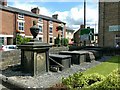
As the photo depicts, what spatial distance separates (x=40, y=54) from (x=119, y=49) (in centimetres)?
1177

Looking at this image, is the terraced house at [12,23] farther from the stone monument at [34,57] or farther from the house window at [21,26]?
the stone monument at [34,57]

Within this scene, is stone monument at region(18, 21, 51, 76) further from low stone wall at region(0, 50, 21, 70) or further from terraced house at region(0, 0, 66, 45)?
terraced house at region(0, 0, 66, 45)

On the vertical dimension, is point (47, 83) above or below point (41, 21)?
below

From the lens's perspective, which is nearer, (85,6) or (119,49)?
(119,49)

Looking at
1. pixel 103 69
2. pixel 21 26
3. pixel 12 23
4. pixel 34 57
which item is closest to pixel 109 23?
pixel 103 69

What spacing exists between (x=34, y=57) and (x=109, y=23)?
797 inches

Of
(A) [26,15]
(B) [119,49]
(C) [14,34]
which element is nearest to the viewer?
Answer: (B) [119,49]

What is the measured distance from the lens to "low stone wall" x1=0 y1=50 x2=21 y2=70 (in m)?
10.5

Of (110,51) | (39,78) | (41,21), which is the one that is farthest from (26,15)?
(39,78)

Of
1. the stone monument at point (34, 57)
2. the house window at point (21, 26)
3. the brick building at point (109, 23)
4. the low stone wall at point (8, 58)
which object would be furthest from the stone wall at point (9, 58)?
the house window at point (21, 26)

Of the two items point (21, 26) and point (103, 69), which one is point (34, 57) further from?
point (21, 26)

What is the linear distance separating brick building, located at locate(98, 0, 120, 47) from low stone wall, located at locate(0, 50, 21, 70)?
17.6 metres

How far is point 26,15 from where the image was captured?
4122 cm

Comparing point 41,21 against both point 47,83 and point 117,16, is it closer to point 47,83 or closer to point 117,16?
point 117,16
